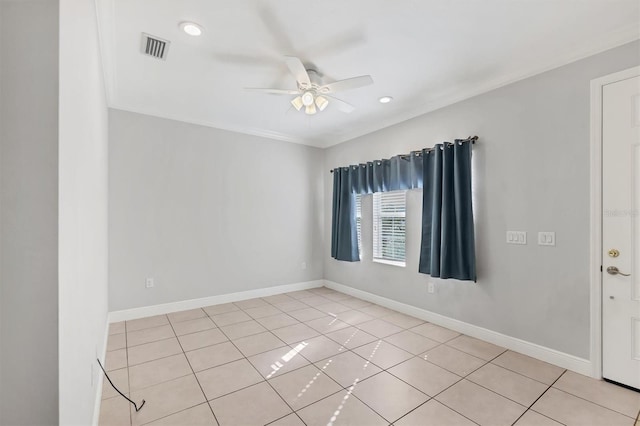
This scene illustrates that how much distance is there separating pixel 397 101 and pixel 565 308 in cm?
273

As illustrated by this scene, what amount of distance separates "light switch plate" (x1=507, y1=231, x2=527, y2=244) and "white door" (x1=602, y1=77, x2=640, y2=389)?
21.9 inches

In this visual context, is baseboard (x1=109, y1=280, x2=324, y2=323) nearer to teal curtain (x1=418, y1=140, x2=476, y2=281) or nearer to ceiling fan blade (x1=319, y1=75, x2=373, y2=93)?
teal curtain (x1=418, y1=140, x2=476, y2=281)

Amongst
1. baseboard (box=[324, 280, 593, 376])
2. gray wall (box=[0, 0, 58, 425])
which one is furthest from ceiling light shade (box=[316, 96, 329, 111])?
baseboard (box=[324, 280, 593, 376])

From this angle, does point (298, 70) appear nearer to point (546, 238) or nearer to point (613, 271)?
point (546, 238)

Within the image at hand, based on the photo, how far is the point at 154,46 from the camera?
2424 millimetres

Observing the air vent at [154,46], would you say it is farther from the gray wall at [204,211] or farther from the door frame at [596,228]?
the door frame at [596,228]

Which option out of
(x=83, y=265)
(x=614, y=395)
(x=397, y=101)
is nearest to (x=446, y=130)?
(x=397, y=101)

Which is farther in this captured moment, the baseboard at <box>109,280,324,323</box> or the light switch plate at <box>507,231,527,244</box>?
the baseboard at <box>109,280,324,323</box>

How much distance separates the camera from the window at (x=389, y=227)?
13.4 feet

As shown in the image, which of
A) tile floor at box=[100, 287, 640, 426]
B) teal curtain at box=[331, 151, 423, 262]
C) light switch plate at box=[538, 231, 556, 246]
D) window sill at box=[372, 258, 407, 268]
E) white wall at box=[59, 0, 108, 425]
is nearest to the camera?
white wall at box=[59, 0, 108, 425]

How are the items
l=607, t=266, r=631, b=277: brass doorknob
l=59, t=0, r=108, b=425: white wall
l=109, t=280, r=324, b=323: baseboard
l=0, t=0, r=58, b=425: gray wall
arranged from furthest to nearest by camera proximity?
l=109, t=280, r=324, b=323: baseboard
l=607, t=266, r=631, b=277: brass doorknob
l=59, t=0, r=108, b=425: white wall
l=0, t=0, r=58, b=425: gray wall

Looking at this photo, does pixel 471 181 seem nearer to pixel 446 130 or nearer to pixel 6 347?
pixel 446 130

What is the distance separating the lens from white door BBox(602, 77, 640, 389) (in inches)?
86.7

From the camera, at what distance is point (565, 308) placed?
8.29ft
